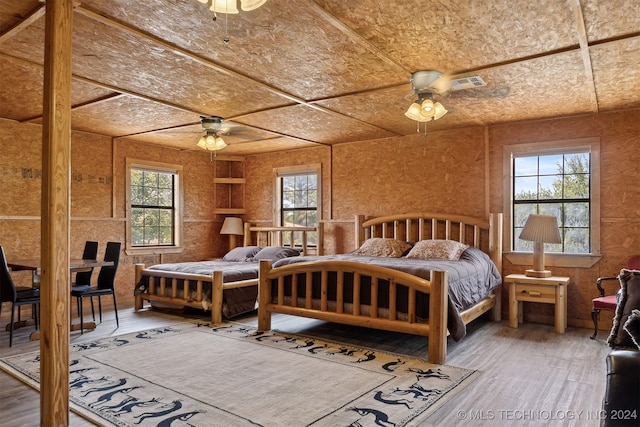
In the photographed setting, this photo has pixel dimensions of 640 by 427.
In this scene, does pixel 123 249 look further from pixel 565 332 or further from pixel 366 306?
pixel 565 332

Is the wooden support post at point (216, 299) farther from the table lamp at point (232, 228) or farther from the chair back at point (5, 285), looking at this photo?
the table lamp at point (232, 228)

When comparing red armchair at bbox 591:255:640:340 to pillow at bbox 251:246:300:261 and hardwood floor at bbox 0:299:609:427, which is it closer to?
hardwood floor at bbox 0:299:609:427

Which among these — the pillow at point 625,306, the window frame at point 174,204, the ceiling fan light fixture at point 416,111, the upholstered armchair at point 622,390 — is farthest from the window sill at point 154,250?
the upholstered armchair at point 622,390

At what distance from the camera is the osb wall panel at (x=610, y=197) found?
4617 mm

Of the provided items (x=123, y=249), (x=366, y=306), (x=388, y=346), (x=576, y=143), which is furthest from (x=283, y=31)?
(x=123, y=249)

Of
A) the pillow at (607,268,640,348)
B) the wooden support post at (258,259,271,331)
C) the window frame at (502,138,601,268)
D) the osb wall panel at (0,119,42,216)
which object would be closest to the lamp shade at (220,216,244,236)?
the osb wall panel at (0,119,42,216)

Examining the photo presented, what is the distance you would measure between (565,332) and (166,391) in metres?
4.00

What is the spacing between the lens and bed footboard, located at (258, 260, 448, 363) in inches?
137

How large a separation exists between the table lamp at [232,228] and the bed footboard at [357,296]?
9.96 ft

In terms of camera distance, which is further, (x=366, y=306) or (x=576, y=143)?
(x=576, y=143)

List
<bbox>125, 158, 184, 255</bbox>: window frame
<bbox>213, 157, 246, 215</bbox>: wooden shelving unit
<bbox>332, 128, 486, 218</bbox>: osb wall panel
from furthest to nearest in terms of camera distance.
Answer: <bbox>213, 157, 246, 215</bbox>: wooden shelving unit → <bbox>125, 158, 184, 255</bbox>: window frame → <bbox>332, 128, 486, 218</bbox>: osb wall panel

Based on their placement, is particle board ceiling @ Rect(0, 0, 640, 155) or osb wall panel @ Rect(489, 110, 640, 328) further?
osb wall panel @ Rect(489, 110, 640, 328)

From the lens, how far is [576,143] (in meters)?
4.92

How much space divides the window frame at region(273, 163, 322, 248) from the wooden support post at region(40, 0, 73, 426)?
4821mm
